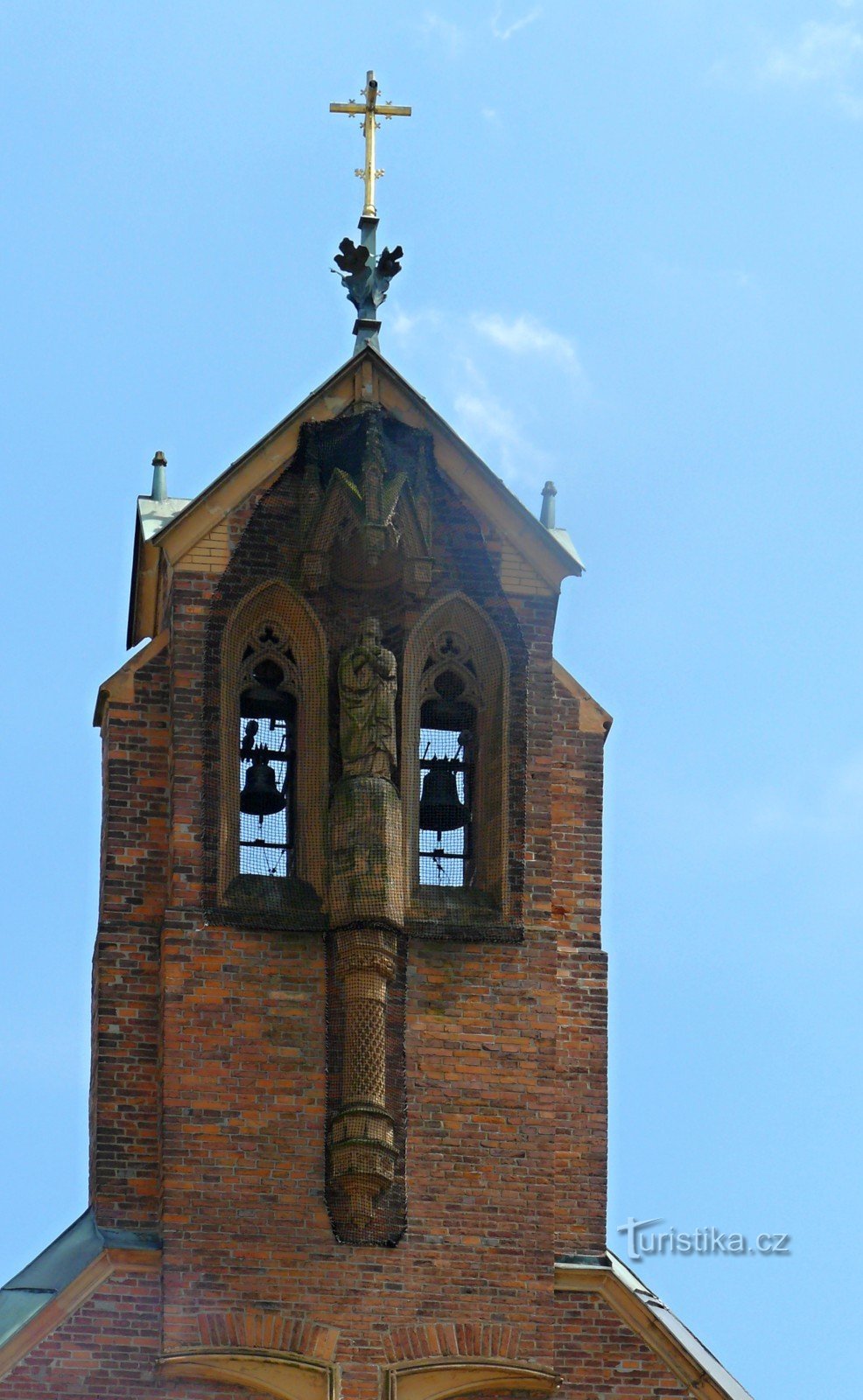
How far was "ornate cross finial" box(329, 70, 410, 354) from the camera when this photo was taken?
35.5m

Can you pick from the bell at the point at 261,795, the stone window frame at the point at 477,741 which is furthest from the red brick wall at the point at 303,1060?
the bell at the point at 261,795

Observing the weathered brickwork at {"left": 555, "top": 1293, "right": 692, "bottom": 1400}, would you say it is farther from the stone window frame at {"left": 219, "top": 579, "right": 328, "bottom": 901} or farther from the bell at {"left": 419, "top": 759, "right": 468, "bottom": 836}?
the bell at {"left": 419, "top": 759, "right": 468, "bottom": 836}

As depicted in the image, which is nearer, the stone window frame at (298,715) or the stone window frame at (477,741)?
the stone window frame at (298,715)

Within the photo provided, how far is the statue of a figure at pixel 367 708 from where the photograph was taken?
33312 mm

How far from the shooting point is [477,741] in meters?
34.0

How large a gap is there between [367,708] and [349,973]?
2159 millimetres

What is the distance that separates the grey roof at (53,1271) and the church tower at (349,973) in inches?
1.4

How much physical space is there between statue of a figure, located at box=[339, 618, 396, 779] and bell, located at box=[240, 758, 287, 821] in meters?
0.60

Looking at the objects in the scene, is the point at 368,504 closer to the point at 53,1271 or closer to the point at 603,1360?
the point at 53,1271

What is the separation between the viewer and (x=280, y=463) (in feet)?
112

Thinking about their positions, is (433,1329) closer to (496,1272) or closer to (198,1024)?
(496,1272)

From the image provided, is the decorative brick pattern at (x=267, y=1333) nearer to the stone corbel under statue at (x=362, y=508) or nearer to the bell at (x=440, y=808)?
the bell at (x=440, y=808)

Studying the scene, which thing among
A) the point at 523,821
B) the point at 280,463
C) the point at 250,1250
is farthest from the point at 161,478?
the point at 250,1250

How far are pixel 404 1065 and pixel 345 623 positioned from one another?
365 cm
